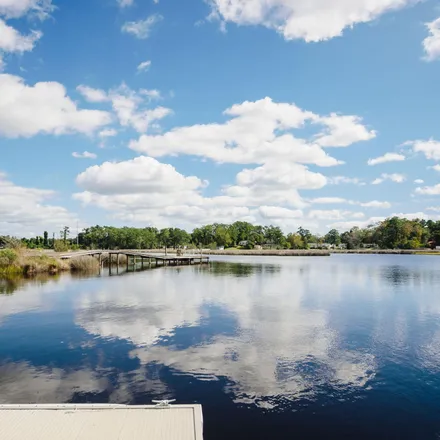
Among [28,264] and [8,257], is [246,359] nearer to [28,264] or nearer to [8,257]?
[28,264]

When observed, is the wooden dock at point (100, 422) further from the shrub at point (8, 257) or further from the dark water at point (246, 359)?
the shrub at point (8, 257)

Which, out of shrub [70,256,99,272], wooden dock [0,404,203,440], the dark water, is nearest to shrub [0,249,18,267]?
shrub [70,256,99,272]

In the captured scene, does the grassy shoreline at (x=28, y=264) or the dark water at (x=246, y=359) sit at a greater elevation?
the grassy shoreline at (x=28, y=264)

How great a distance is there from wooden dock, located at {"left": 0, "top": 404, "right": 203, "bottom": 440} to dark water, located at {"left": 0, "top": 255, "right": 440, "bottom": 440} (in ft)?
6.75

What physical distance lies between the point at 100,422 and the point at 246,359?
1006cm

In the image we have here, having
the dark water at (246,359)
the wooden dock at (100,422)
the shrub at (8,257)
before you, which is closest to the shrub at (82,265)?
the shrub at (8,257)

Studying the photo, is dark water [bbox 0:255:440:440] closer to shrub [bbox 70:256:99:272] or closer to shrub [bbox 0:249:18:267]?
shrub [bbox 0:249:18:267]

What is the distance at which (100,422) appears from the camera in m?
10.6

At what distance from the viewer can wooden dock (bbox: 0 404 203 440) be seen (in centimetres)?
986

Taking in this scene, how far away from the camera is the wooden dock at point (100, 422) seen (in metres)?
9.86

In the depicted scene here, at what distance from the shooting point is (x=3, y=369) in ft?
59.6

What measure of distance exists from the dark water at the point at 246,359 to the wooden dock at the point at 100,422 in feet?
6.75

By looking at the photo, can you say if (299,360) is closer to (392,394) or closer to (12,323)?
(392,394)

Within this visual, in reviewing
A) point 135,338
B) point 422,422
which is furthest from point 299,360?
point 135,338
